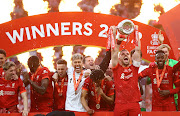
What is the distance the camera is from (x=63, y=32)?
19.3 feet

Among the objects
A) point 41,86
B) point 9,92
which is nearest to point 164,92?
point 41,86

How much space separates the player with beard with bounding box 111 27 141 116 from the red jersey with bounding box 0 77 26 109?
131 cm

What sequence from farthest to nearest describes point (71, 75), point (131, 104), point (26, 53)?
1. point (26, 53)
2. point (71, 75)
3. point (131, 104)

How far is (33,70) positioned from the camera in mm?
4254

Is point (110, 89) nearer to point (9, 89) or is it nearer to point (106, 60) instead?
point (106, 60)

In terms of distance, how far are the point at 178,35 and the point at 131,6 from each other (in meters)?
1.08

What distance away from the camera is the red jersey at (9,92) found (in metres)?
4.00

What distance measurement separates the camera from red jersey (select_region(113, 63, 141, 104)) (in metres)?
3.53

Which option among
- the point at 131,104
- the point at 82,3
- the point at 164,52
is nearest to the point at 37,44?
the point at 82,3

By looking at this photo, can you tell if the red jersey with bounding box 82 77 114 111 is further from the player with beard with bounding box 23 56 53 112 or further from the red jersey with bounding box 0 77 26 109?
the red jersey with bounding box 0 77 26 109

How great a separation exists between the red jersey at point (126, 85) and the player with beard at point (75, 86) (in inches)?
27.5

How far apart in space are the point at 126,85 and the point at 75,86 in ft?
2.81

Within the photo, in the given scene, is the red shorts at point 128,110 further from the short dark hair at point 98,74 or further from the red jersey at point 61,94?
the red jersey at point 61,94

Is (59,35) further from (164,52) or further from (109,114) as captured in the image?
(109,114)
